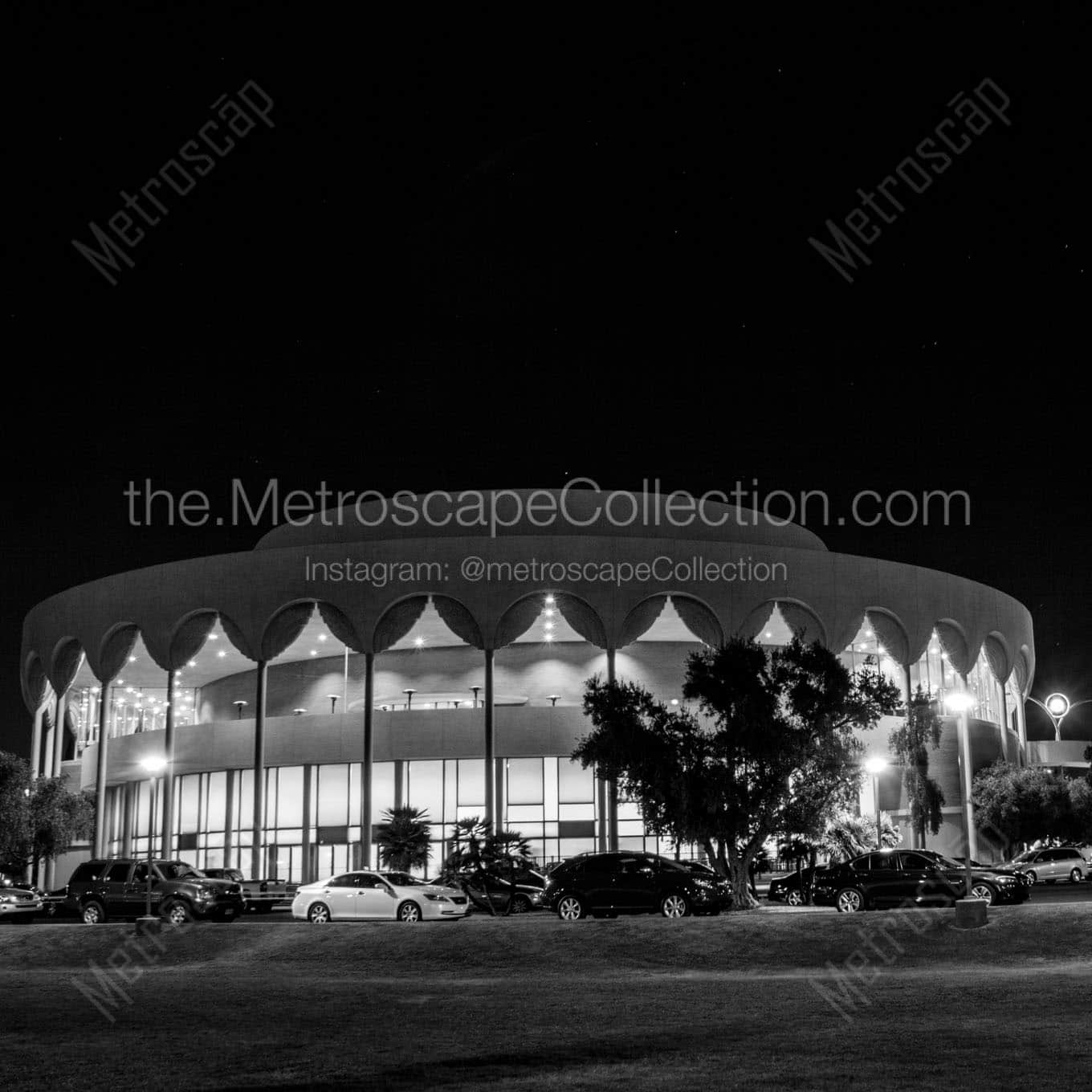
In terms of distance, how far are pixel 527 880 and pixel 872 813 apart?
3002cm

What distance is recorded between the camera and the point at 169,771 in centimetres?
5703

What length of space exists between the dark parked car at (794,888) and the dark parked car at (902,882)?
1254 millimetres

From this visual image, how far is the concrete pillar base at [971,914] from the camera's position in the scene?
26.0 m

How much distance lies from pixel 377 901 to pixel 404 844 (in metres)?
11.7

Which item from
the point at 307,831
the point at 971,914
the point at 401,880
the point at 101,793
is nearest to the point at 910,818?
the point at 307,831

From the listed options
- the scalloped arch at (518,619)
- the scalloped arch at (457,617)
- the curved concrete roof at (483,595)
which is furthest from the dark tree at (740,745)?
the scalloped arch at (457,617)

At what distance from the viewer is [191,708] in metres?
77.7

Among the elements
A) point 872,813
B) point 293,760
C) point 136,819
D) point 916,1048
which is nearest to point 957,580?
point 872,813

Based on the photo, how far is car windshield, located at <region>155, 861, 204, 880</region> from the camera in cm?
3494

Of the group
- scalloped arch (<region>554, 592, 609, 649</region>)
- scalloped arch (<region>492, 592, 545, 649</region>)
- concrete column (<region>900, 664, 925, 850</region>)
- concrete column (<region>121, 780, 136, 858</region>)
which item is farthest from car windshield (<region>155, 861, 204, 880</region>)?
concrete column (<region>121, 780, 136, 858</region>)

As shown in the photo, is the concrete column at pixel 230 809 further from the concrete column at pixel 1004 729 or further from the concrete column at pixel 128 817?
the concrete column at pixel 1004 729

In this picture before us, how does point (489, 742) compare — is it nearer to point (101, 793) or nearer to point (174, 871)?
point (101, 793)

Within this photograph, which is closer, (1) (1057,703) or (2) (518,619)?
(2) (518,619)

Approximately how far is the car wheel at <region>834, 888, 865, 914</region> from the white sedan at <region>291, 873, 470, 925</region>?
29.5 feet
